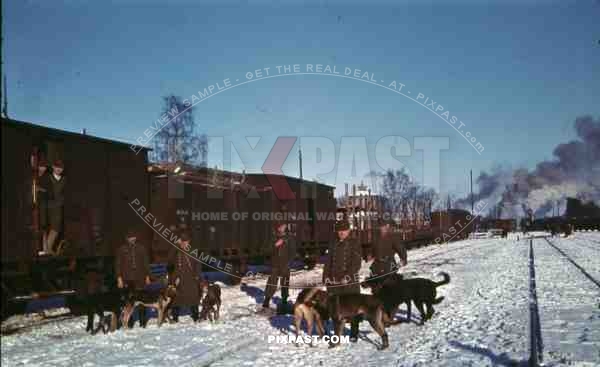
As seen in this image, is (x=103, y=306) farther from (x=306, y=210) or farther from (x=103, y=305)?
(x=306, y=210)

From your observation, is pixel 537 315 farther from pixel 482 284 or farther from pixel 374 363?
pixel 482 284

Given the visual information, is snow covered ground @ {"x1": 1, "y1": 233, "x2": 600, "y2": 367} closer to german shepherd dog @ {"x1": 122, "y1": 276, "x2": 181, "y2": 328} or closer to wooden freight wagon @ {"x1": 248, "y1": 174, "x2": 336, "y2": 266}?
german shepherd dog @ {"x1": 122, "y1": 276, "x2": 181, "y2": 328}

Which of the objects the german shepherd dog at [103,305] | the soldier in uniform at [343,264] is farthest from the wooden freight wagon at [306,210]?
the soldier in uniform at [343,264]

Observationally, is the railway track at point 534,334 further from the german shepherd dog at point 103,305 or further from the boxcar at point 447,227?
the boxcar at point 447,227

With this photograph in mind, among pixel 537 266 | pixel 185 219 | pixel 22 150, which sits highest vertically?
pixel 22 150

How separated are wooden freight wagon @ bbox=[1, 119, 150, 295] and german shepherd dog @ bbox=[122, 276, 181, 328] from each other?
1.88 m

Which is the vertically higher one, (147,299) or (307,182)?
(307,182)

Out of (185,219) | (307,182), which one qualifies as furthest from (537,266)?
(185,219)

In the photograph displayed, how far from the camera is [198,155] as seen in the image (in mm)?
27516

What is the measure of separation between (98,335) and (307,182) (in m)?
13.3

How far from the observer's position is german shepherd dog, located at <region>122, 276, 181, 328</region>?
8625 millimetres

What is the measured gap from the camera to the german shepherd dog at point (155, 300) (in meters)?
8.62

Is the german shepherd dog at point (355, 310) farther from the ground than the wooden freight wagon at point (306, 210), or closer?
closer

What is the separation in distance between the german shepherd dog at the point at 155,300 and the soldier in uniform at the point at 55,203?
2.11m
